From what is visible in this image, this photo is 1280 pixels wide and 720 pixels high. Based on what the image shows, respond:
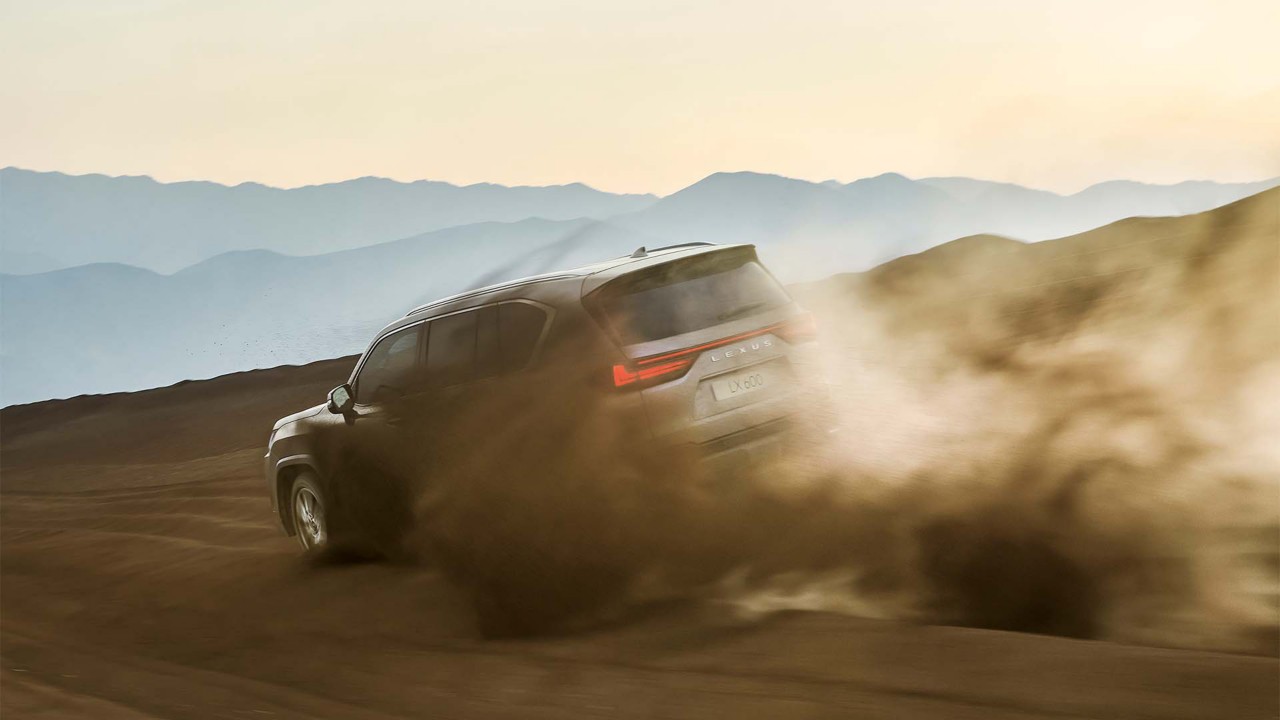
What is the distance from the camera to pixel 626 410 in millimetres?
6320

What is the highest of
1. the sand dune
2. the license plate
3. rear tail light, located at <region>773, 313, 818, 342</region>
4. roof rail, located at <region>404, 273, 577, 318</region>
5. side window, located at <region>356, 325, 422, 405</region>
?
roof rail, located at <region>404, 273, 577, 318</region>

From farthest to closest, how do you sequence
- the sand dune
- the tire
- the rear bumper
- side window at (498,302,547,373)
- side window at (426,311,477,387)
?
the tire, side window at (426,311,477,387), side window at (498,302,547,373), the rear bumper, the sand dune

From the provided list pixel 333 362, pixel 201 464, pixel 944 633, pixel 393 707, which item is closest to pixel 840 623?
pixel 944 633

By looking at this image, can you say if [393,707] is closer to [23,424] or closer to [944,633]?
[944,633]

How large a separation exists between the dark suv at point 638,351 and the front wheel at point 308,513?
1049mm

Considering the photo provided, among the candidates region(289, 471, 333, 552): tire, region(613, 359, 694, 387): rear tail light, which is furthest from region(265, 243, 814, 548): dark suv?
region(289, 471, 333, 552): tire

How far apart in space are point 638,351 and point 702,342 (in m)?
0.37

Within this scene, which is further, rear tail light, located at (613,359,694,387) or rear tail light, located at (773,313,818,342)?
rear tail light, located at (773,313,818,342)

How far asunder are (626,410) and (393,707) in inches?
80.2

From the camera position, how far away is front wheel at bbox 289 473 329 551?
858 centimetres

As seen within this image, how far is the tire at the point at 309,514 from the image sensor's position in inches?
337

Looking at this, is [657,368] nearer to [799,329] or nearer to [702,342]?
[702,342]

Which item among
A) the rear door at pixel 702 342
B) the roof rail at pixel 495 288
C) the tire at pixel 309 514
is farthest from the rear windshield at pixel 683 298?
the tire at pixel 309 514

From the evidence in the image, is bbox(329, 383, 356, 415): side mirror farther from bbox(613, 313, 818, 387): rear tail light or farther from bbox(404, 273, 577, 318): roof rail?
bbox(613, 313, 818, 387): rear tail light
